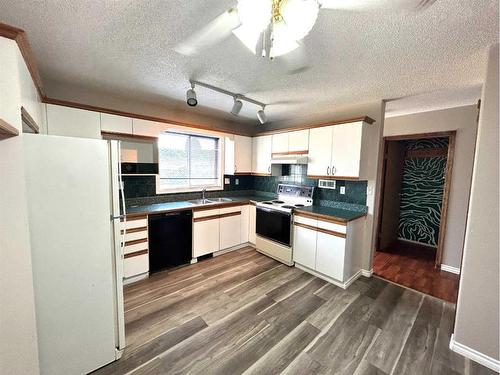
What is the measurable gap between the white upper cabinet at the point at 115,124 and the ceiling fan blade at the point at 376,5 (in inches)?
→ 99.0

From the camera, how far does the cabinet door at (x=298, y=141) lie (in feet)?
10.9

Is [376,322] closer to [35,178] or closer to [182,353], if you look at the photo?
[182,353]

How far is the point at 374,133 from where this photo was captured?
2875 millimetres

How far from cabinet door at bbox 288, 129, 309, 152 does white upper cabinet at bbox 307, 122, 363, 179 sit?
0.08 metres

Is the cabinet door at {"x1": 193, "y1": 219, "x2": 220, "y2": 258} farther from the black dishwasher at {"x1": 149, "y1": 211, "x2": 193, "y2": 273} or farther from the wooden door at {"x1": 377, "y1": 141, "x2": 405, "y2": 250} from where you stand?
the wooden door at {"x1": 377, "y1": 141, "x2": 405, "y2": 250}

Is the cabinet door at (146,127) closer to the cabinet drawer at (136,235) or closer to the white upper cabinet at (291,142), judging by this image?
the cabinet drawer at (136,235)

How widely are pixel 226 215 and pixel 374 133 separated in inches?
101

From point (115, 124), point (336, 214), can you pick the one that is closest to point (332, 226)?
point (336, 214)

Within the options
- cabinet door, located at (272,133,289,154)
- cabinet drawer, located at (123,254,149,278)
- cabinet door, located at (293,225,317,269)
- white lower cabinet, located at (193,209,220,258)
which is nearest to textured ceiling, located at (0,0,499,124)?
cabinet door, located at (272,133,289,154)

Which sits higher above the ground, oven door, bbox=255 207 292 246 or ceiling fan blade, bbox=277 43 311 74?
ceiling fan blade, bbox=277 43 311 74

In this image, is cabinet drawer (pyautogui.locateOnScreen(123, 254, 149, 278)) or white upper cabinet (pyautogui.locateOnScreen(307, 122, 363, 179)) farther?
white upper cabinet (pyautogui.locateOnScreen(307, 122, 363, 179))

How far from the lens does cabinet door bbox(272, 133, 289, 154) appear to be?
3631mm

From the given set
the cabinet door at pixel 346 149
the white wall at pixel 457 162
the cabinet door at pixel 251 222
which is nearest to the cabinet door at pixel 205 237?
the cabinet door at pixel 251 222

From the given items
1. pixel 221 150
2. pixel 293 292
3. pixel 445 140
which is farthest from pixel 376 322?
pixel 445 140
